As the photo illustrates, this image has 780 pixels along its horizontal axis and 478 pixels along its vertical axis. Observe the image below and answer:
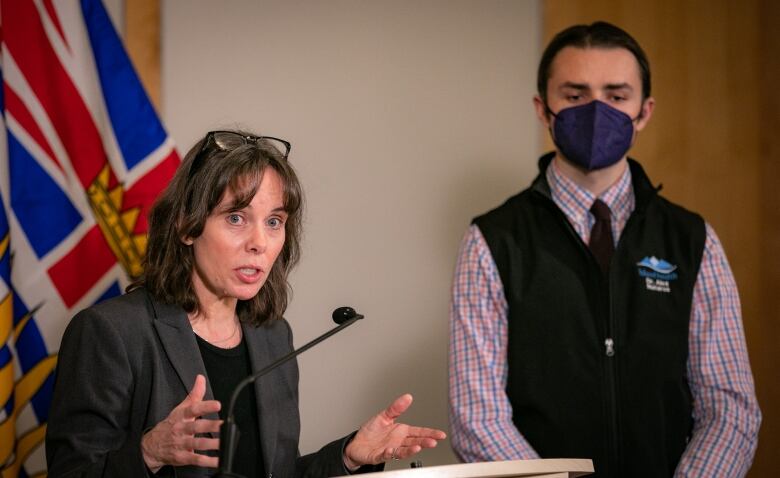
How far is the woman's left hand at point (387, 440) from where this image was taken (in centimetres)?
184

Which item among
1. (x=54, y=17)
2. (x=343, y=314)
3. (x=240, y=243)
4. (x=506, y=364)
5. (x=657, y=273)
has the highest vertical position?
(x=54, y=17)

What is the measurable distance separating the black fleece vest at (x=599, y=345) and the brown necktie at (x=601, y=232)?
0.14ft

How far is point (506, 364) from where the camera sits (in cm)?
269

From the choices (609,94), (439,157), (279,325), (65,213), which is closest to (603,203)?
(609,94)

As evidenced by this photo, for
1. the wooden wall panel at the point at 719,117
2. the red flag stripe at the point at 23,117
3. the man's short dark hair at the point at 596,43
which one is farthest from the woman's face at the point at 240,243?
the wooden wall panel at the point at 719,117

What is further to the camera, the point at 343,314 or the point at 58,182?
the point at 58,182

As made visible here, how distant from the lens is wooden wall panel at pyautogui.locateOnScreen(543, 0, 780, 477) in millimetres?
3566

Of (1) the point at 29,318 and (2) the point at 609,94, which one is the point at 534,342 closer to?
(2) the point at 609,94

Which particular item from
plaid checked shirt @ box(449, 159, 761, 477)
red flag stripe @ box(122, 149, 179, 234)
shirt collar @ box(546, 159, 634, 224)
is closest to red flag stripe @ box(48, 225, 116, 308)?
red flag stripe @ box(122, 149, 179, 234)

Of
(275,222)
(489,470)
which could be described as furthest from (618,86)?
(489,470)

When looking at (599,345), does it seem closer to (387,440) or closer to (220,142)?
(387,440)

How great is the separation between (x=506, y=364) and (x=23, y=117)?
5.16 feet

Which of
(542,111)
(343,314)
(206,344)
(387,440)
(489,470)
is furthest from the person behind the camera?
(542,111)

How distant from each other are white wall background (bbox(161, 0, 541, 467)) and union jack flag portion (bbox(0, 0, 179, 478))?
37cm
